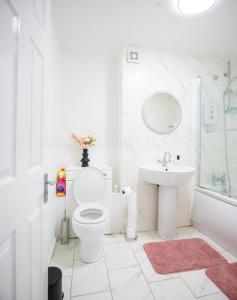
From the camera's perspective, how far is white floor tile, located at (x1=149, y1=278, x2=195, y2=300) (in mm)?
1206

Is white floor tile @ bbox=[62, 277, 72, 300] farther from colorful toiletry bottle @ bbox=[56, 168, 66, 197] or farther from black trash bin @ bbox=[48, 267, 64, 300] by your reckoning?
colorful toiletry bottle @ bbox=[56, 168, 66, 197]

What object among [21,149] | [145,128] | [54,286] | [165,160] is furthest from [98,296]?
[145,128]

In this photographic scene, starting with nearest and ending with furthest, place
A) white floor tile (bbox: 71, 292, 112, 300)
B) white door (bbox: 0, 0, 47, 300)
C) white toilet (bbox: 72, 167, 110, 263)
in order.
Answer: white door (bbox: 0, 0, 47, 300)
white floor tile (bbox: 71, 292, 112, 300)
white toilet (bbox: 72, 167, 110, 263)

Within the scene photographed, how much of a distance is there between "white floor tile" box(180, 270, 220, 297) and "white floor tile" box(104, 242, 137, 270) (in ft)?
1.49

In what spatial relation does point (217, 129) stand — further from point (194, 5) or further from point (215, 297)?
point (215, 297)

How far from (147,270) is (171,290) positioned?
0.25 metres

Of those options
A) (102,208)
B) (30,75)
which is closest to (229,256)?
(102,208)

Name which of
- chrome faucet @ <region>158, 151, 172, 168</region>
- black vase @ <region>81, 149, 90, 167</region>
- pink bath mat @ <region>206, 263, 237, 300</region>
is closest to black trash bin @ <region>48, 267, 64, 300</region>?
black vase @ <region>81, 149, 90, 167</region>

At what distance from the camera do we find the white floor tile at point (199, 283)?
1.25m

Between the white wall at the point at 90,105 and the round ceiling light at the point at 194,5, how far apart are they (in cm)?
102

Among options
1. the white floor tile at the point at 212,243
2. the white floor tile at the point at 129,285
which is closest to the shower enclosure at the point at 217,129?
the white floor tile at the point at 212,243

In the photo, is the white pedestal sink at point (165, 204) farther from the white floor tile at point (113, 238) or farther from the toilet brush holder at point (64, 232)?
the toilet brush holder at point (64, 232)

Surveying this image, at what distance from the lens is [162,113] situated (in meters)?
2.15

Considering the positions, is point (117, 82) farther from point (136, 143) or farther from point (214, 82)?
point (214, 82)
